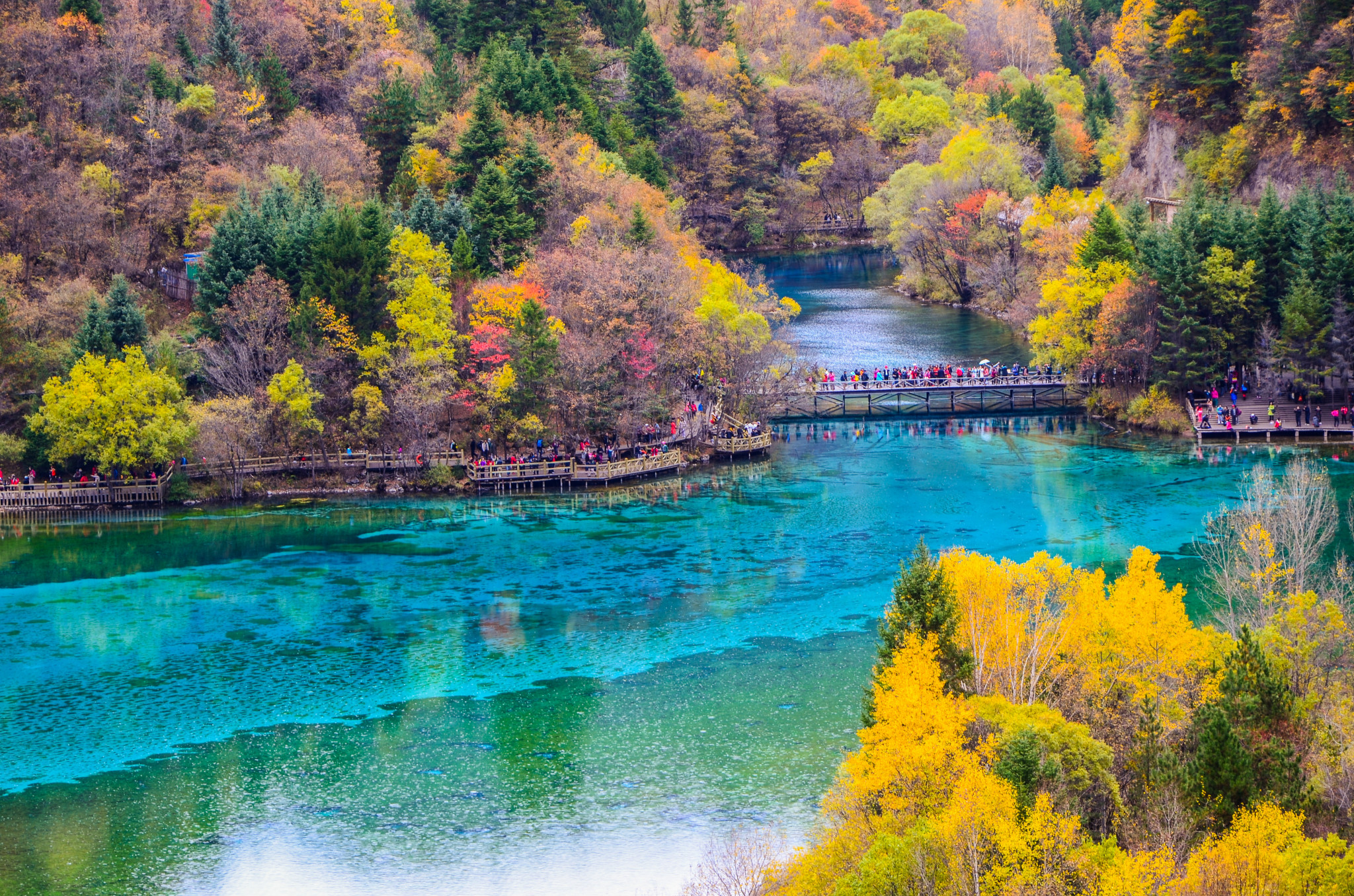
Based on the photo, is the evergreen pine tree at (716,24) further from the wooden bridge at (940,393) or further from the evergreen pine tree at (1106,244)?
the evergreen pine tree at (1106,244)

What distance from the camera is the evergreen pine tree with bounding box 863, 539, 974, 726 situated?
3481 cm

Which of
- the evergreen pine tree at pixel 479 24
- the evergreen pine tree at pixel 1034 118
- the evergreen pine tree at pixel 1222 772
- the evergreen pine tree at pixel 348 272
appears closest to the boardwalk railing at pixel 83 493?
the evergreen pine tree at pixel 348 272

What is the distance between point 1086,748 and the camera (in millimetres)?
32000

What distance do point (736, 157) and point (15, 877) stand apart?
4478 inches

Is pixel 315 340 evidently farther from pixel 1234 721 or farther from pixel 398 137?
pixel 1234 721

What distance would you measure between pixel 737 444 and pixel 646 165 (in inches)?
1258

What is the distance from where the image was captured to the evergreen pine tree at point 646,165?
104 m

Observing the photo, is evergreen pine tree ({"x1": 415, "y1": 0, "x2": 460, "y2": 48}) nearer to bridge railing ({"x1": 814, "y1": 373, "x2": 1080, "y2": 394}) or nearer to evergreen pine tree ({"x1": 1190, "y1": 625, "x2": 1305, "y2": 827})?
bridge railing ({"x1": 814, "y1": 373, "x2": 1080, "y2": 394})

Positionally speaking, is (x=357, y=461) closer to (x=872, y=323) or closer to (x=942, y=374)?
(x=942, y=374)

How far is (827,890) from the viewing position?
29047 millimetres

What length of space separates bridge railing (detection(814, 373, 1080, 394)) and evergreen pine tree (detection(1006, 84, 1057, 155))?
169 feet

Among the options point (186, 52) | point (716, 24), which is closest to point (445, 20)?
point (186, 52)

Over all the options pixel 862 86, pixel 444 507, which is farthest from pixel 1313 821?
pixel 862 86

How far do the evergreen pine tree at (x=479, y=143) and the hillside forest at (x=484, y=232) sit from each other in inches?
7.8
